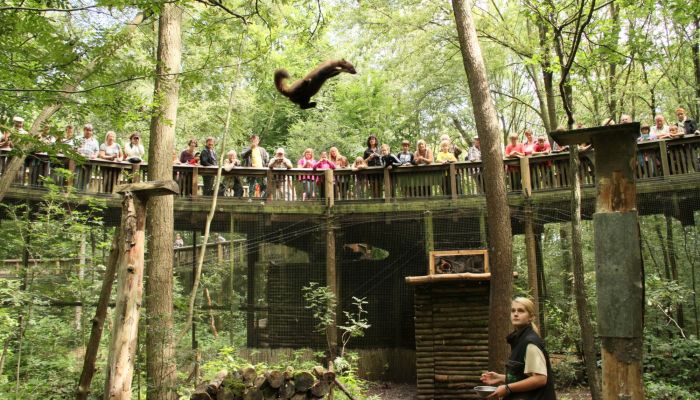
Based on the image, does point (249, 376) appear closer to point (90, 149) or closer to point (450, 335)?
point (450, 335)

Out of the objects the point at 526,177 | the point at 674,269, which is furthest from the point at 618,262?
the point at 674,269

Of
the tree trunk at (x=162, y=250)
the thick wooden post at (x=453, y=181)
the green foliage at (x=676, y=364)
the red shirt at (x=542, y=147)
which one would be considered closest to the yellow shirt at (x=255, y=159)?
the tree trunk at (x=162, y=250)

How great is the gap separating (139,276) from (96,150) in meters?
7.36

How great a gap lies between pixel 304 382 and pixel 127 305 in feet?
8.82

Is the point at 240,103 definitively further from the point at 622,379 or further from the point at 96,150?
the point at 622,379

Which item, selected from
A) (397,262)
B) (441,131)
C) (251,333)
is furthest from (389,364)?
(441,131)

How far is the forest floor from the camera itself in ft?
37.1

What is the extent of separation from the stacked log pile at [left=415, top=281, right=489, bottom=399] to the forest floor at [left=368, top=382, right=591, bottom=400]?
3.35 feet

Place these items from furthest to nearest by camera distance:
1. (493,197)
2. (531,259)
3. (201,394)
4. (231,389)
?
(531,259) → (493,197) → (231,389) → (201,394)

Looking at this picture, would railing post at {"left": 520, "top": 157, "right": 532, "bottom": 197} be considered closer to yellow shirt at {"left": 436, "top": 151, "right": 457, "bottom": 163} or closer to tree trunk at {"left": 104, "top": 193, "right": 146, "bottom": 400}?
yellow shirt at {"left": 436, "top": 151, "right": 457, "bottom": 163}

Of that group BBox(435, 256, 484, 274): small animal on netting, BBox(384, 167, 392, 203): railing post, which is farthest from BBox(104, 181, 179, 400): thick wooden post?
BBox(384, 167, 392, 203): railing post

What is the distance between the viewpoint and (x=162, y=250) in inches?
352

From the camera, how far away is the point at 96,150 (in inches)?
466

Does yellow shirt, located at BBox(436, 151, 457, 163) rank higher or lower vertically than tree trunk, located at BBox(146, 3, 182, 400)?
higher
